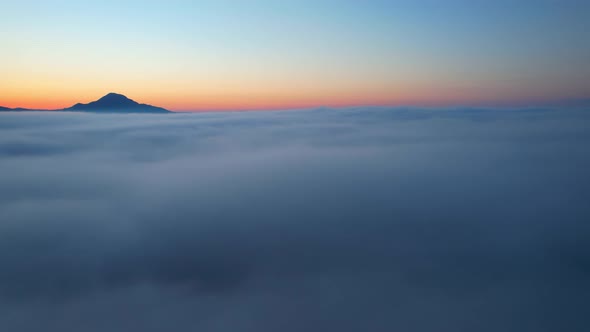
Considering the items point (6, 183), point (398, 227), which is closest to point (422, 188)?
point (398, 227)

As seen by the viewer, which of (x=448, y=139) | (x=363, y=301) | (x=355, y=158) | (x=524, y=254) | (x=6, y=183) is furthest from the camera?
(x=448, y=139)

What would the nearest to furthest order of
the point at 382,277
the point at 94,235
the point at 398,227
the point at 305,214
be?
1. the point at 382,277
2. the point at 94,235
3. the point at 398,227
4. the point at 305,214

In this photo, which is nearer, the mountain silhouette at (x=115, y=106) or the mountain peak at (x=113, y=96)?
the mountain silhouette at (x=115, y=106)

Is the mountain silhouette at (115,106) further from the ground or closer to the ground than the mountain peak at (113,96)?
closer to the ground

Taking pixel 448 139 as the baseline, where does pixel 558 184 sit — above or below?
below

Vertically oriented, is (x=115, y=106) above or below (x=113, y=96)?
below

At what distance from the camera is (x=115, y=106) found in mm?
169750

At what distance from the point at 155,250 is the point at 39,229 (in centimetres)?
1150

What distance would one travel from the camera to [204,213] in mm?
25438

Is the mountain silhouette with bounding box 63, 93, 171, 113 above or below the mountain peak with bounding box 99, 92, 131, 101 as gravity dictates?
below

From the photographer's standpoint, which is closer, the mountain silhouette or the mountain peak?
the mountain silhouette

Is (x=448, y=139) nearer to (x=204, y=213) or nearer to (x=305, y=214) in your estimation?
(x=305, y=214)

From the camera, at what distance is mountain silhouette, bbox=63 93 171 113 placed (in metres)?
158

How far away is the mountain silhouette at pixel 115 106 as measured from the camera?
517ft
